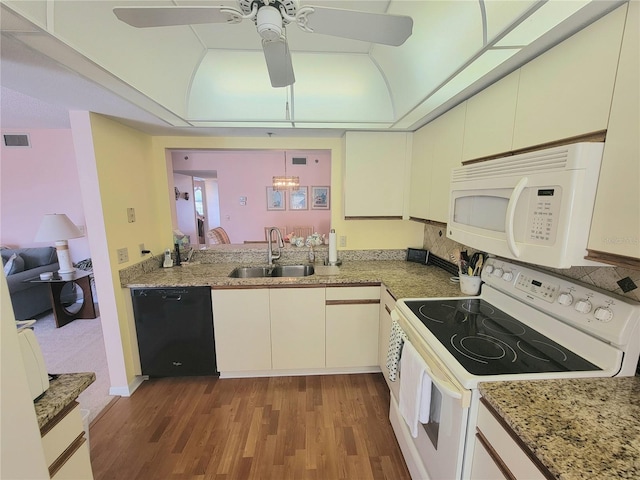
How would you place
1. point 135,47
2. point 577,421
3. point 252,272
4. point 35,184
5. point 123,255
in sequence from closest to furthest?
point 577,421 → point 135,47 → point 123,255 → point 252,272 → point 35,184

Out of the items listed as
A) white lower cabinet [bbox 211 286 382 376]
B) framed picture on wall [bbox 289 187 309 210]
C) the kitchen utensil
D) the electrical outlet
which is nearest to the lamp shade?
the electrical outlet

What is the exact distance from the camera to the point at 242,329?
7.46ft

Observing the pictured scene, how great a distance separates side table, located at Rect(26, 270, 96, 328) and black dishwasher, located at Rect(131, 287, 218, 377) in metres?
1.86

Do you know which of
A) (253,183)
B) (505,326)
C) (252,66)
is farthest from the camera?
(253,183)

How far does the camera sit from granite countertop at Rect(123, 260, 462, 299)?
1979mm

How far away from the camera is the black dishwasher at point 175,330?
2.20 m

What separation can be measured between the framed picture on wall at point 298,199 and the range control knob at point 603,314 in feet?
18.4

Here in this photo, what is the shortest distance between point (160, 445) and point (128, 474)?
20 cm

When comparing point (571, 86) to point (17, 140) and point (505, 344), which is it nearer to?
point (505, 344)

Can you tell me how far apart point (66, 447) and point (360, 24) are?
1.85m

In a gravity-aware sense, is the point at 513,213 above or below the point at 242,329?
above

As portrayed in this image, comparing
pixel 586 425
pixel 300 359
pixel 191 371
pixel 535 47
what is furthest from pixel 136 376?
pixel 535 47

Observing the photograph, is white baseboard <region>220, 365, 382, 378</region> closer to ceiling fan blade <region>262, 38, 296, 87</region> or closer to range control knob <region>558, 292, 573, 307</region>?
range control knob <region>558, 292, 573, 307</region>

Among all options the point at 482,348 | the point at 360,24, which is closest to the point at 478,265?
the point at 482,348
